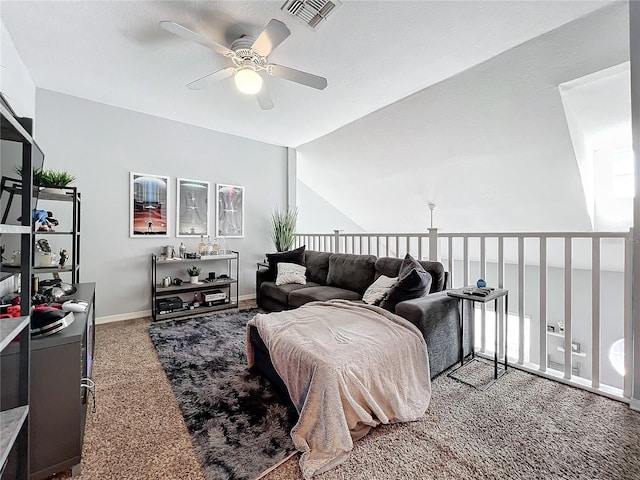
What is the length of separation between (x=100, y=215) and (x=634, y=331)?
5268 millimetres

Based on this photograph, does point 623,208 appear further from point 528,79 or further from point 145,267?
point 145,267

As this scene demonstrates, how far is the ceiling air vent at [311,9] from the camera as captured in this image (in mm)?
1994

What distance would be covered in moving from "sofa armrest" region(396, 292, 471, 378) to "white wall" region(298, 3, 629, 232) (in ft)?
7.51

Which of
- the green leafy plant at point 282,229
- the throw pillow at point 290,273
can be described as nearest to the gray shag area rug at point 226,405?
the throw pillow at point 290,273

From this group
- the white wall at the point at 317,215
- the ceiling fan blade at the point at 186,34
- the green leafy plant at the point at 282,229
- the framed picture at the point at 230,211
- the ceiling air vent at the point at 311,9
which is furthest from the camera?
the white wall at the point at 317,215

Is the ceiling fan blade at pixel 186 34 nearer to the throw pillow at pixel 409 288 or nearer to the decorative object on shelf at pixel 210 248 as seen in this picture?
the throw pillow at pixel 409 288

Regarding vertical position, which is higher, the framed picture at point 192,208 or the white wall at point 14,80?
the white wall at point 14,80

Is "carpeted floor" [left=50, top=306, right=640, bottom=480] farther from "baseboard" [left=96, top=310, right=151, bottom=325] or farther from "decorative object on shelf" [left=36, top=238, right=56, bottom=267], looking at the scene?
"baseboard" [left=96, top=310, right=151, bottom=325]

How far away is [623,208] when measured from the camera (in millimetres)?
3676

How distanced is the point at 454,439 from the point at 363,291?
1848 millimetres

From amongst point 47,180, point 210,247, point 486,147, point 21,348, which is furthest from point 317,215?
point 21,348

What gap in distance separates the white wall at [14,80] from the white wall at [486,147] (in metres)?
3.64

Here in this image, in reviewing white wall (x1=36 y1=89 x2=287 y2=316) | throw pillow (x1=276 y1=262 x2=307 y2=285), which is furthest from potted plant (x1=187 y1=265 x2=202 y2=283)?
throw pillow (x1=276 y1=262 x2=307 y2=285)

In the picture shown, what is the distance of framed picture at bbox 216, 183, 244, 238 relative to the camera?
4613 millimetres
